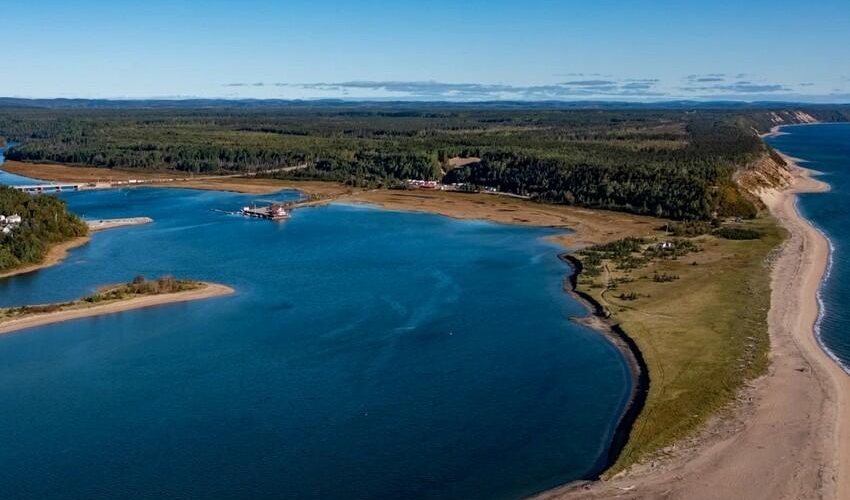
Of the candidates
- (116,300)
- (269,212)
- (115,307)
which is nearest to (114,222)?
(269,212)

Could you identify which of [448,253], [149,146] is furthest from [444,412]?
[149,146]

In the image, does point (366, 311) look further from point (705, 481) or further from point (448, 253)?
point (705, 481)

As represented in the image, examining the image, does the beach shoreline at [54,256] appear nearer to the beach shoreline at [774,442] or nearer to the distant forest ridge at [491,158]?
the beach shoreline at [774,442]

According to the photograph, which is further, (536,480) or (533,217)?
(533,217)

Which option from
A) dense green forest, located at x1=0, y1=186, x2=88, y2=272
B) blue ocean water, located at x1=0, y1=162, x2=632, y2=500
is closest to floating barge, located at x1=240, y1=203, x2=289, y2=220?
dense green forest, located at x1=0, y1=186, x2=88, y2=272

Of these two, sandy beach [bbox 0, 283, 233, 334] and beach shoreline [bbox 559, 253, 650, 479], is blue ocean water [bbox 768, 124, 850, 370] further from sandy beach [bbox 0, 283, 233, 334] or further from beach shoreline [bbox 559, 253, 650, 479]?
sandy beach [bbox 0, 283, 233, 334]

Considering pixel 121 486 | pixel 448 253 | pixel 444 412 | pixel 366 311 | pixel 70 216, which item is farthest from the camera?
pixel 70 216

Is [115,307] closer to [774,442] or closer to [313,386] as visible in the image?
[313,386]

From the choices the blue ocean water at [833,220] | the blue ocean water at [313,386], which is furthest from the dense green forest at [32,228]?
the blue ocean water at [833,220]
